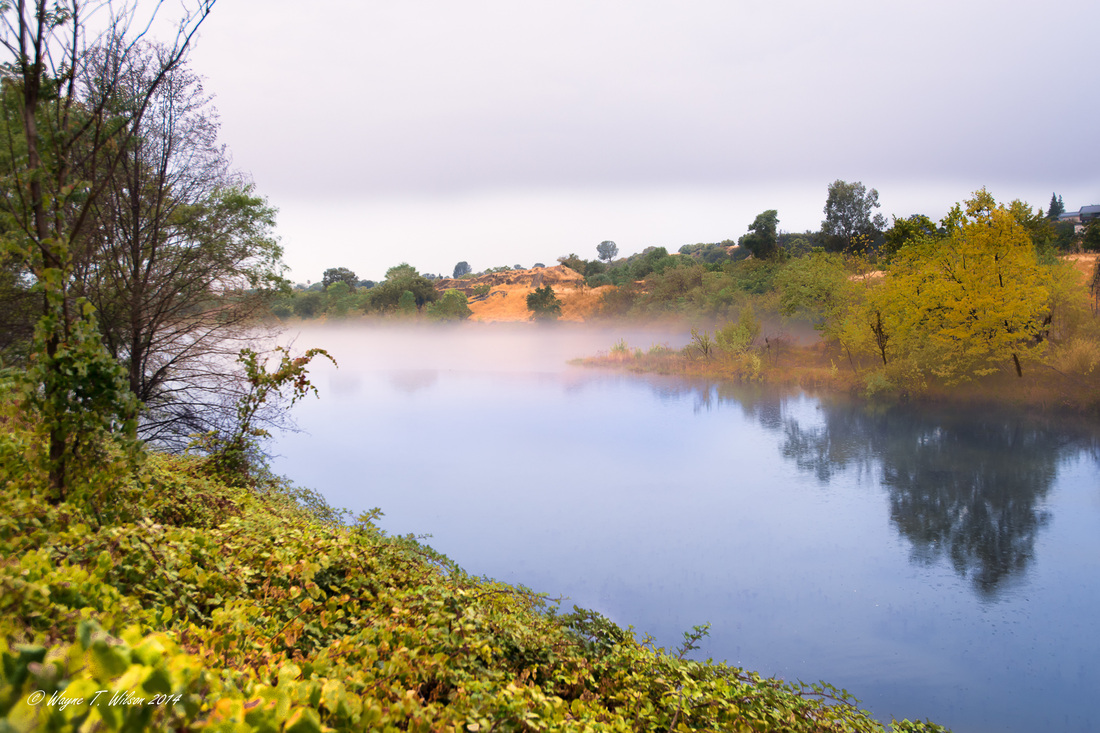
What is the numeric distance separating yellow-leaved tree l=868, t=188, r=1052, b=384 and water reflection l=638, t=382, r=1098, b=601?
2.47 m

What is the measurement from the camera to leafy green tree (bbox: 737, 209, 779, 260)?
153 ft

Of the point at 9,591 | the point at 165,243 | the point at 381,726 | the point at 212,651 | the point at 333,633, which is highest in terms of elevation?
the point at 165,243

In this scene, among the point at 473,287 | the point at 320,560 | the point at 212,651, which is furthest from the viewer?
the point at 473,287

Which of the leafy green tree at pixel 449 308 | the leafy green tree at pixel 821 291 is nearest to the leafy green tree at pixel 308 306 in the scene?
the leafy green tree at pixel 449 308

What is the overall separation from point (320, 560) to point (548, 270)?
76.6m

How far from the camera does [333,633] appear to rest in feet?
11.9

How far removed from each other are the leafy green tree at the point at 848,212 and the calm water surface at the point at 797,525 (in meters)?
26.5

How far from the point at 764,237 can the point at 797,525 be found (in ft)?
130

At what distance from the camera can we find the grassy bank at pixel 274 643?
1.13 metres

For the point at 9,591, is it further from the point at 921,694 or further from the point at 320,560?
the point at 921,694

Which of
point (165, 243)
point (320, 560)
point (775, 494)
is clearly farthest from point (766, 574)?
point (165, 243)

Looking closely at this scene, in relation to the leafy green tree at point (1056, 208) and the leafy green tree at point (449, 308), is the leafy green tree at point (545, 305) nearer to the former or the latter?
the leafy green tree at point (449, 308)

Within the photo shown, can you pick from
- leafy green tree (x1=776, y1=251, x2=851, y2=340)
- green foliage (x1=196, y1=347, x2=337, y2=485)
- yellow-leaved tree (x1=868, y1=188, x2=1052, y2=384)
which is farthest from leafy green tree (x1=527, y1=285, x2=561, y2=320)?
green foliage (x1=196, y1=347, x2=337, y2=485)

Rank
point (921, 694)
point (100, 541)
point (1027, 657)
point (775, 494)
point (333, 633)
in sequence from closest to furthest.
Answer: point (100, 541)
point (333, 633)
point (921, 694)
point (1027, 657)
point (775, 494)
